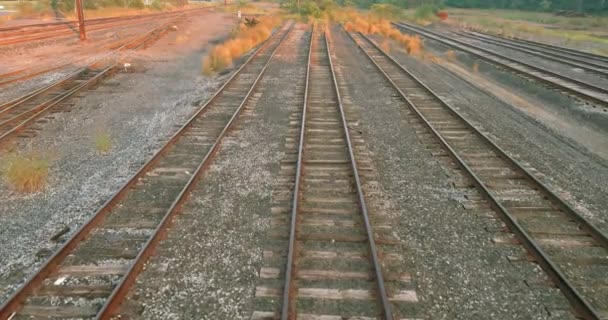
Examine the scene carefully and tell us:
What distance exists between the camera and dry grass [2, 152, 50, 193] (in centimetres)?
684

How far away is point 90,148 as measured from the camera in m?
8.75

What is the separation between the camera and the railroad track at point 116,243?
13.9 feet

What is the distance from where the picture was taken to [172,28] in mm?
31781

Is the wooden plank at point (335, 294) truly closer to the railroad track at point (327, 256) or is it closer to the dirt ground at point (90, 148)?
the railroad track at point (327, 256)

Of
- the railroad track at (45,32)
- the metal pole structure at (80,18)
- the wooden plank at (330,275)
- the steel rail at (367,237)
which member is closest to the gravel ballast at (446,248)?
the steel rail at (367,237)

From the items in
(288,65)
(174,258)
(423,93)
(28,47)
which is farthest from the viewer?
(28,47)

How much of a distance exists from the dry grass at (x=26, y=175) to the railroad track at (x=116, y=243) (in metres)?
1.74

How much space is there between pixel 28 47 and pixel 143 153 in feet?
60.3

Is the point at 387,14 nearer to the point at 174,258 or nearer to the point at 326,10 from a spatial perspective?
the point at 326,10

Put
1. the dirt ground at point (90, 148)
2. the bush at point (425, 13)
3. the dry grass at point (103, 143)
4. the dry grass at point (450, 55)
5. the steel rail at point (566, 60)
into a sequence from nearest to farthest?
the dirt ground at point (90, 148), the dry grass at point (103, 143), the steel rail at point (566, 60), the dry grass at point (450, 55), the bush at point (425, 13)

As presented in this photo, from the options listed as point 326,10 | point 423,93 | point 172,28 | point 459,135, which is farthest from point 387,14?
point 459,135

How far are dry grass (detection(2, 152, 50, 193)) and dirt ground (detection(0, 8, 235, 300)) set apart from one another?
0.47 feet

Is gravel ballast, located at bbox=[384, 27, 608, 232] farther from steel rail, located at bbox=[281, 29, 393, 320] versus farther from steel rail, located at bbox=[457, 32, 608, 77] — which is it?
steel rail, located at bbox=[457, 32, 608, 77]

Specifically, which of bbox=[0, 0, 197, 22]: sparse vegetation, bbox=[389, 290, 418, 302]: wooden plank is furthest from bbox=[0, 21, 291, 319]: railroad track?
bbox=[0, 0, 197, 22]: sparse vegetation
